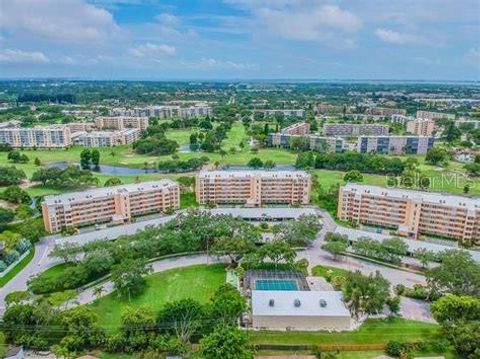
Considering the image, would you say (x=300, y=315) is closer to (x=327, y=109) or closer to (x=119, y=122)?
(x=119, y=122)

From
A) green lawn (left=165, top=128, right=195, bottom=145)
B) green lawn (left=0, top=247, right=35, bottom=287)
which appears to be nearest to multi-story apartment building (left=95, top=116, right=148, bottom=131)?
green lawn (left=165, top=128, right=195, bottom=145)

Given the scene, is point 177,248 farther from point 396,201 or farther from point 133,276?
point 396,201

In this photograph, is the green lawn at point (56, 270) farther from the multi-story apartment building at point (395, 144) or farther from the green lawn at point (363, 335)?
the multi-story apartment building at point (395, 144)

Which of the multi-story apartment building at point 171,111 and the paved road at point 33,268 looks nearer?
the paved road at point 33,268

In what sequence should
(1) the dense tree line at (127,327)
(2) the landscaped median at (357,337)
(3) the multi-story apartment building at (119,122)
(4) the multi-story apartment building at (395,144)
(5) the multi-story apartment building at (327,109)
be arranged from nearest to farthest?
(1) the dense tree line at (127,327), (2) the landscaped median at (357,337), (4) the multi-story apartment building at (395,144), (3) the multi-story apartment building at (119,122), (5) the multi-story apartment building at (327,109)

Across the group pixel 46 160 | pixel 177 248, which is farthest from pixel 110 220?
pixel 46 160

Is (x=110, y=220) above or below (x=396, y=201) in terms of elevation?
below

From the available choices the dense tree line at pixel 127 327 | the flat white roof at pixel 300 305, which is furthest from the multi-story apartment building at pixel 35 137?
the flat white roof at pixel 300 305
